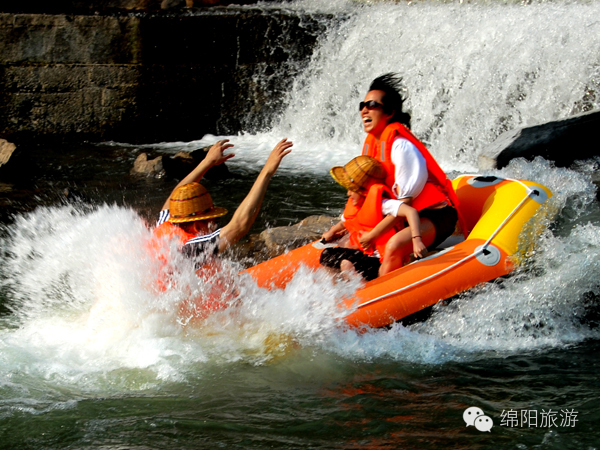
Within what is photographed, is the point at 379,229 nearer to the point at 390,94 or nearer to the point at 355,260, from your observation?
the point at 355,260

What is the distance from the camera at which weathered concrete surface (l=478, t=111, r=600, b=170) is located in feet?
24.7

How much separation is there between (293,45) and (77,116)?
3.98 meters

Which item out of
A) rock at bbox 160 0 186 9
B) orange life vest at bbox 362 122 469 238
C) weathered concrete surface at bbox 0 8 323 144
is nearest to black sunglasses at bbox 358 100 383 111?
orange life vest at bbox 362 122 469 238

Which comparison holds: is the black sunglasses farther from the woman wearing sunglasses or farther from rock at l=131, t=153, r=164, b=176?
rock at l=131, t=153, r=164, b=176

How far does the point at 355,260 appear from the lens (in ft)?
15.0

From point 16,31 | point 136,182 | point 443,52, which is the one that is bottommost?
point 136,182

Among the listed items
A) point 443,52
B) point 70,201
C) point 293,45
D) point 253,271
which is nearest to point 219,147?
point 253,271

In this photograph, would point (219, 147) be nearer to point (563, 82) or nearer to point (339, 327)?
point (339, 327)

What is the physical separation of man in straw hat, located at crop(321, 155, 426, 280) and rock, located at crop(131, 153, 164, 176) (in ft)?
17.9

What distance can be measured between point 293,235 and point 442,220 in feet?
7.76

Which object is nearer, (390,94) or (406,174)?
(406,174)

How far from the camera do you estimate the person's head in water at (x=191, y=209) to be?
4090mm

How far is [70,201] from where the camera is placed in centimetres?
852

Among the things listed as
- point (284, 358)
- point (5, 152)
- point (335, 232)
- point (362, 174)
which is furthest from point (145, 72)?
point (284, 358)
